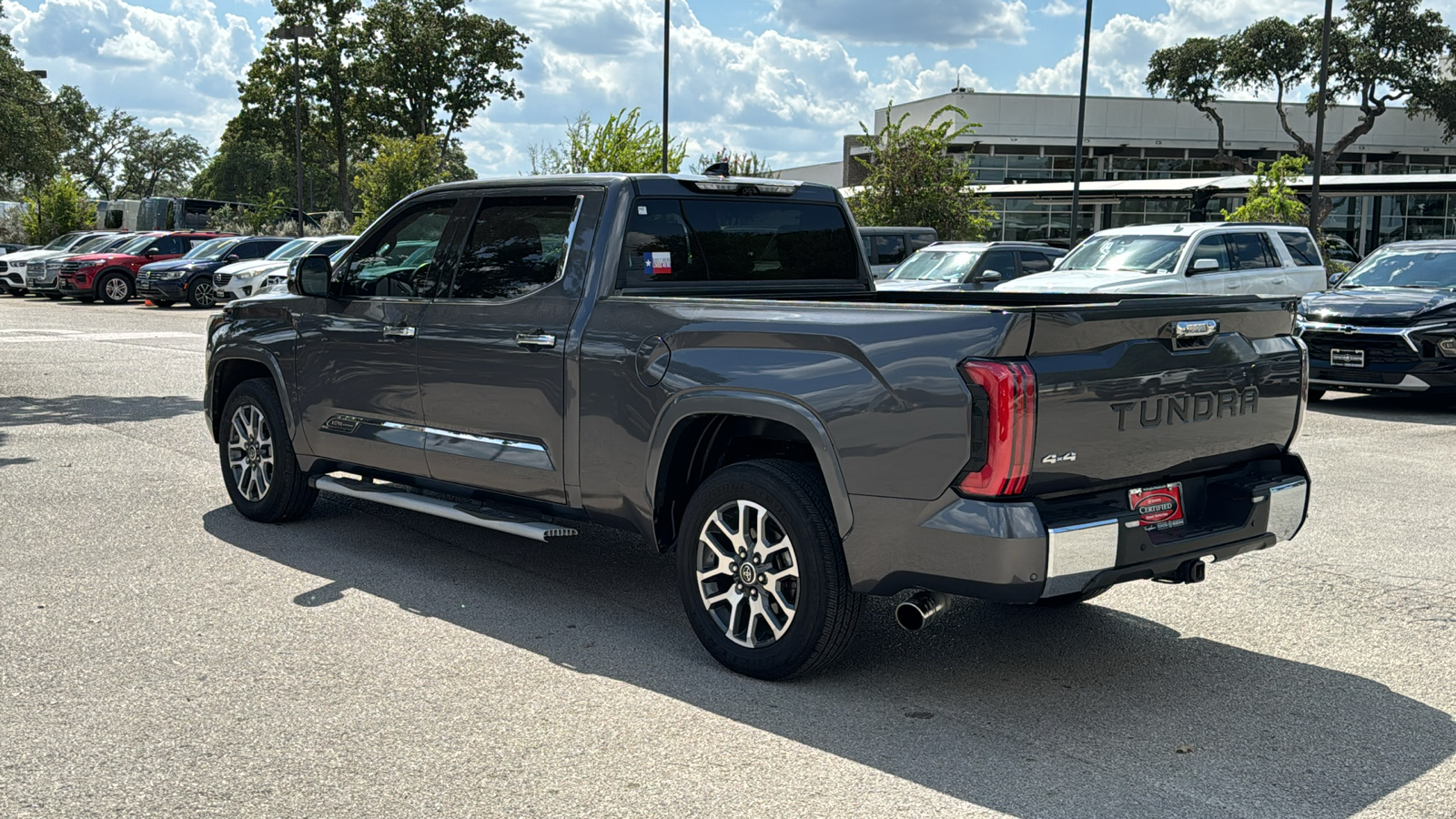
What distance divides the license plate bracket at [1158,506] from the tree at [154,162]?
114978 millimetres

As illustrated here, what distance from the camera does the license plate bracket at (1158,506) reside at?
15.0ft

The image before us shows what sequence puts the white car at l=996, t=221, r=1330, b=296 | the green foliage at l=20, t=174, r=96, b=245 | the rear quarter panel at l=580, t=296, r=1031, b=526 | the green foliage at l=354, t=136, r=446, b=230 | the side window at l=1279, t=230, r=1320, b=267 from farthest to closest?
1. the green foliage at l=20, t=174, r=96, b=245
2. the green foliage at l=354, t=136, r=446, b=230
3. the side window at l=1279, t=230, r=1320, b=267
4. the white car at l=996, t=221, r=1330, b=296
5. the rear quarter panel at l=580, t=296, r=1031, b=526

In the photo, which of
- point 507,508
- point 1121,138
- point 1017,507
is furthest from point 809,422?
point 1121,138

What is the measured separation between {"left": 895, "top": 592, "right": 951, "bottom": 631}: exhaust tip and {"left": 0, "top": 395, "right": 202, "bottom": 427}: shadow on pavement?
29.5 ft

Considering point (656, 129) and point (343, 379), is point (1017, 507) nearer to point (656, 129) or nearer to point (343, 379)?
point (343, 379)

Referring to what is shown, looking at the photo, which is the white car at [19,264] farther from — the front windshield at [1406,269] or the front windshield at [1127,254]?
the front windshield at [1406,269]

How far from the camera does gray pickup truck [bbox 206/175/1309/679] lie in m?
4.25

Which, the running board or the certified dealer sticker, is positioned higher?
the certified dealer sticker

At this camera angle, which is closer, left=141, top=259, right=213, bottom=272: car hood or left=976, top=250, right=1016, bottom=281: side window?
left=976, top=250, right=1016, bottom=281: side window

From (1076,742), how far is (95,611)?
4037 millimetres

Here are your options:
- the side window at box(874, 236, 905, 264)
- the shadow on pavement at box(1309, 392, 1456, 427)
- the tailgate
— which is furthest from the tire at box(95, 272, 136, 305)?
the tailgate

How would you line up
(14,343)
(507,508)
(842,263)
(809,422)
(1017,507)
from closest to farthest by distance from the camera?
(1017,507) → (809,422) → (507,508) → (842,263) → (14,343)

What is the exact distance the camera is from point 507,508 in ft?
19.9

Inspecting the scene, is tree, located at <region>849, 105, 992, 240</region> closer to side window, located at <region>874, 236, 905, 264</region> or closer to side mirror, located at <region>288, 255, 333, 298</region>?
side window, located at <region>874, 236, 905, 264</region>
